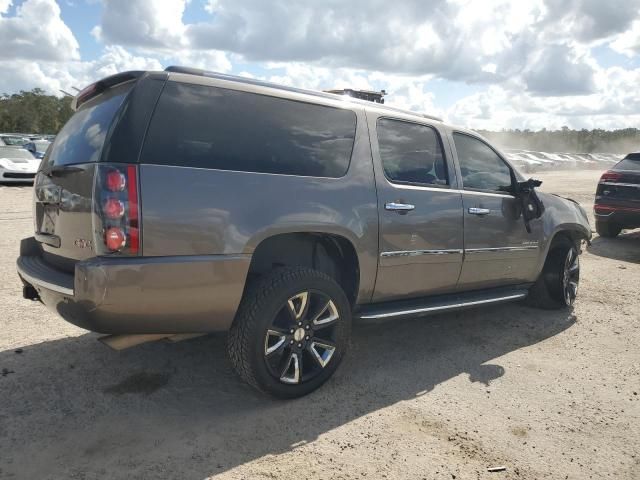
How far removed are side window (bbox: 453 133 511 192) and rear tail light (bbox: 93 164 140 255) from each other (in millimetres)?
2762

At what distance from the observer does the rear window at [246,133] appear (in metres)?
2.93

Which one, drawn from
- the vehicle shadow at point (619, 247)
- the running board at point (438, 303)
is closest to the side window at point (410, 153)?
the running board at point (438, 303)

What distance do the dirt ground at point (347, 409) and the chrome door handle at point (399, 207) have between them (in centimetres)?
119

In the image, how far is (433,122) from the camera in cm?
445

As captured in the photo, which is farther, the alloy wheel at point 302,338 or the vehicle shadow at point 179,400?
the alloy wheel at point 302,338

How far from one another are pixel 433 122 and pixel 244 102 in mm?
1854

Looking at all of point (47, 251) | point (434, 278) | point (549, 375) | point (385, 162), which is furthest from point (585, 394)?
point (47, 251)

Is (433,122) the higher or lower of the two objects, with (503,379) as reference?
higher

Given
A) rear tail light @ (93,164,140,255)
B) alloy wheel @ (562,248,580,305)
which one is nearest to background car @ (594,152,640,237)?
alloy wheel @ (562,248,580,305)

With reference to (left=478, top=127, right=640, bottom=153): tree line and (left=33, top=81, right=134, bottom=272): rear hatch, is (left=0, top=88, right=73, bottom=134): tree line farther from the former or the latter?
(left=33, top=81, right=134, bottom=272): rear hatch

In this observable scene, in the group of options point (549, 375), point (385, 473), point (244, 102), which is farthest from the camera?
point (549, 375)

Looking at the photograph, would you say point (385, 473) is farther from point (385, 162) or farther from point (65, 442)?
point (385, 162)

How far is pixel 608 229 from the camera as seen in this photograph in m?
10.3

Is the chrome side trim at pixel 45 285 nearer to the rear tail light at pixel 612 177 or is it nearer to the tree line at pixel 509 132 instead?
the rear tail light at pixel 612 177
